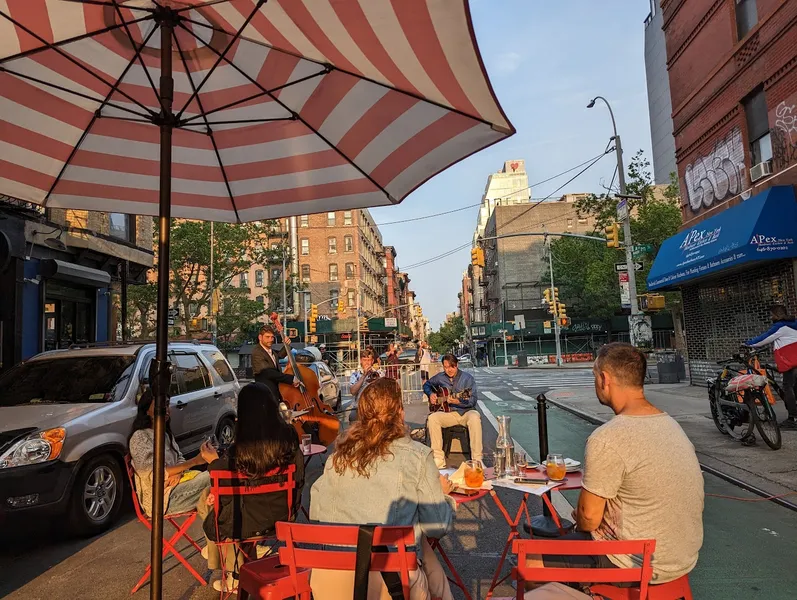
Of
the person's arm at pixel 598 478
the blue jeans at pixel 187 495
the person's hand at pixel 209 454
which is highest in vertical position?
the person's arm at pixel 598 478

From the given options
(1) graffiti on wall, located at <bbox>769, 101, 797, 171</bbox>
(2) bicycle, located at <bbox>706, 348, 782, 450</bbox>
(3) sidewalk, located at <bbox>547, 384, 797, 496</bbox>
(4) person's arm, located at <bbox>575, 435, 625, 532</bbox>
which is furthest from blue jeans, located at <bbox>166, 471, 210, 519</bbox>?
(1) graffiti on wall, located at <bbox>769, 101, 797, 171</bbox>

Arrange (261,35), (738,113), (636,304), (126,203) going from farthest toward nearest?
(636,304) < (738,113) < (126,203) < (261,35)

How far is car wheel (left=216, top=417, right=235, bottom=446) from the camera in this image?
8.10 meters

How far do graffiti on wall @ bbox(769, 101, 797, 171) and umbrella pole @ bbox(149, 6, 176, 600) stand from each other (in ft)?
43.3

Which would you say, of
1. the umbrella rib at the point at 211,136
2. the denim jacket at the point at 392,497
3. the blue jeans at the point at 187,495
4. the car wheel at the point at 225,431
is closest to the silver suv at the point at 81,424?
the car wheel at the point at 225,431

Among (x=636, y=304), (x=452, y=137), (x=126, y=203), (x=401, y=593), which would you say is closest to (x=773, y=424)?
(x=452, y=137)

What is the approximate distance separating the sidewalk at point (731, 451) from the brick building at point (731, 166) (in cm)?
293

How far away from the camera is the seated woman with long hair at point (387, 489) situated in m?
2.68

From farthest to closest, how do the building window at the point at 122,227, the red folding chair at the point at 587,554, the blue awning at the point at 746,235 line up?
the building window at the point at 122,227
the blue awning at the point at 746,235
the red folding chair at the point at 587,554

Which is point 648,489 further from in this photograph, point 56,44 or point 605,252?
point 605,252

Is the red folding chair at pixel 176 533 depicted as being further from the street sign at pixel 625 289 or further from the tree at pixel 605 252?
the tree at pixel 605 252

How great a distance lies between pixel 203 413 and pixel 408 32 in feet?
20.7

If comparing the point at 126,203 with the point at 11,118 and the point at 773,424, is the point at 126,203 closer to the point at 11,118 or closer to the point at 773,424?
the point at 11,118

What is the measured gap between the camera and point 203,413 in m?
7.60
